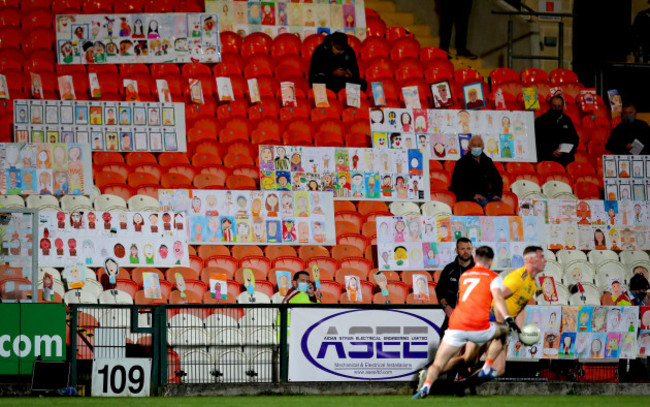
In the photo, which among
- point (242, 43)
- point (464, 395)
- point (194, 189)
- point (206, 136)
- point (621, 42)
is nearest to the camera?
point (464, 395)

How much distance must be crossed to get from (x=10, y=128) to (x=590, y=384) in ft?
28.9

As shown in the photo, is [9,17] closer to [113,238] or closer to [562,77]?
[113,238]

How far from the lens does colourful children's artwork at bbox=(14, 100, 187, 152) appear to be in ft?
50.3

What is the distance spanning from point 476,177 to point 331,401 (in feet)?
19.8

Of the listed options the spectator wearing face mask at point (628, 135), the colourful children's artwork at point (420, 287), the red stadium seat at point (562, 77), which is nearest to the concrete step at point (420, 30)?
the red stadium seat at point (562, 77)

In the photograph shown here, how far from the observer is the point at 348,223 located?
15352mm

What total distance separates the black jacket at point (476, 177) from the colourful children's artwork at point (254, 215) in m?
2.05

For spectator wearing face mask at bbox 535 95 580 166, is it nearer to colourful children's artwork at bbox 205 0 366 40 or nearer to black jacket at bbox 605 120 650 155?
black jacket at bbox 605 120 650 155

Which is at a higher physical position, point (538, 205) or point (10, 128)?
point (10, 128)

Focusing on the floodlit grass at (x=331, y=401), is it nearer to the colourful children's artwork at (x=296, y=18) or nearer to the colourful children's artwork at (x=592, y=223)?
the colourful children's artwork at (x=592, y=223)

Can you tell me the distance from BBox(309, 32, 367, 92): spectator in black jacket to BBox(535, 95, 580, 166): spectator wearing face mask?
300 cm

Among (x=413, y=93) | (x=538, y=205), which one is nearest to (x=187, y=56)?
(x=413, y=93)

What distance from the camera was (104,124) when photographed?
15562 mm

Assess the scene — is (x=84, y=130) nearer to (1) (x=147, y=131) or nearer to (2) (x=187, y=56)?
(1) (x=147, y=131)
